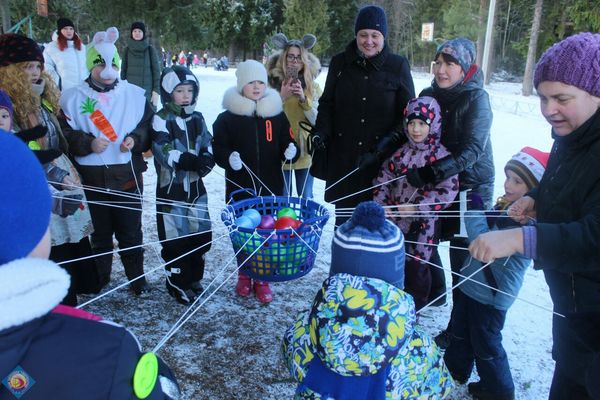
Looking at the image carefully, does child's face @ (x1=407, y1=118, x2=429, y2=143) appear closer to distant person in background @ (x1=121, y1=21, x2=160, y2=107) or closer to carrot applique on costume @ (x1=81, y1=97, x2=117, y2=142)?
carrot applique on costume @ (x1=81, y1=97, x2=117, y2=142)

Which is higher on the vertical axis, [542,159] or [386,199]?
[542,159]

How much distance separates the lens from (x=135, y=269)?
3686mm

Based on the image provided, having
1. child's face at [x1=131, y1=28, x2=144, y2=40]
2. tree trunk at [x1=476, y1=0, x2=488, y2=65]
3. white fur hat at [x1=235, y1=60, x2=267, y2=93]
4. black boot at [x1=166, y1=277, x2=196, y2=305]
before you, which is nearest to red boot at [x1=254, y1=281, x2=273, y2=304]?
black boot at [x1=166, y1=277, x2=196, y2=305]

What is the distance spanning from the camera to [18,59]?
9.65 ft

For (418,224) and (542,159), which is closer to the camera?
(542,159)

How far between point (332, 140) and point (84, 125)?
72.1 inches

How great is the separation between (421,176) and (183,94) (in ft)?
5.84

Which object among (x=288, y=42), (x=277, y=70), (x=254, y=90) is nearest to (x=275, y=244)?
(x=254, y=90)

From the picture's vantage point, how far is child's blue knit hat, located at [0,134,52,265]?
2.79 feet

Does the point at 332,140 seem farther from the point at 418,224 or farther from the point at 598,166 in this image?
the point at 598,166

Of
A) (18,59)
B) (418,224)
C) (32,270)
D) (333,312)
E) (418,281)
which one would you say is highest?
(18,59)

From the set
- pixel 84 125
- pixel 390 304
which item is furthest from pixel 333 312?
pixel 84 125

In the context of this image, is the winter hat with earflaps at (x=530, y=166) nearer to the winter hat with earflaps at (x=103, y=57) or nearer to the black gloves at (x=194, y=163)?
the black gloves at (x=194, y=163)

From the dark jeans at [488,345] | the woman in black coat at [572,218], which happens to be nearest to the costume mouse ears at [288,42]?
the dark jeans at [488,345]
